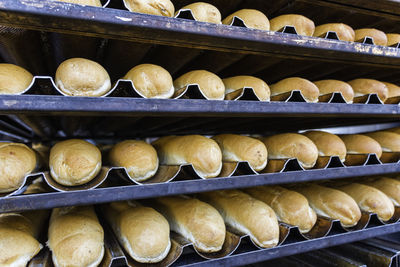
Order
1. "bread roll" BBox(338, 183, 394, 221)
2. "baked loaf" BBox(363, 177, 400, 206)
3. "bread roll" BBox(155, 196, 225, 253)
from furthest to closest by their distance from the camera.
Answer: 1. "baked loaf" BBox(363, 177, 400, 206)
2. "bread roll" BBox(338, 183, 394, 221)
3. "bread roll" BBox(155, 196, 225, 253)

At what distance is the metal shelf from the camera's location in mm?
845

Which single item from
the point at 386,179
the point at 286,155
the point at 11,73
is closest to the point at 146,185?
the point at 11,73

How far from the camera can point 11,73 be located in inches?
35.0

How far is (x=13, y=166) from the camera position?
90cm

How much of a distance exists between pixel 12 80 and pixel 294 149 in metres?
→ 1.07

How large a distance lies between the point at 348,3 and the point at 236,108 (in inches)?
32.0

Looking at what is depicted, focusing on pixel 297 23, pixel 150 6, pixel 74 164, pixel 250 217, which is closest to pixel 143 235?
pixel 74 164

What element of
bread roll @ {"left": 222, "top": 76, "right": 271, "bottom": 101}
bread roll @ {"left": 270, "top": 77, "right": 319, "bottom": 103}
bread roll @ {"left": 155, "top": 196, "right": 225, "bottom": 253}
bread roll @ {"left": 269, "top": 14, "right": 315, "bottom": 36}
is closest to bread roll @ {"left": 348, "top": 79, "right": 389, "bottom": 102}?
bread roll @ {"left": 270, "top": 77, "right": 319, "bottom": 103}

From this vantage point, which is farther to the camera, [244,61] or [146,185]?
[244,61]

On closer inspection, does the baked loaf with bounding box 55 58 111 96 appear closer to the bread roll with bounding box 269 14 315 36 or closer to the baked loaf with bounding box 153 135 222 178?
the baked loaf with bounding box 153 135 222 178

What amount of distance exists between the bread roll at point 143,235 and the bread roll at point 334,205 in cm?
76

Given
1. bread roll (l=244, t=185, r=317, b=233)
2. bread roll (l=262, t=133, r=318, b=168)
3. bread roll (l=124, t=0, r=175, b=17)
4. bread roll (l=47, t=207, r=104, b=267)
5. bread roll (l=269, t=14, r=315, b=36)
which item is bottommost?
bread roll (l=47, t=207, r=104, b=267)

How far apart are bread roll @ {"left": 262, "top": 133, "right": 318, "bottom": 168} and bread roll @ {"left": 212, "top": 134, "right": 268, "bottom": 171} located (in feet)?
0.42

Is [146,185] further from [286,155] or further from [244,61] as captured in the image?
[244,61]
